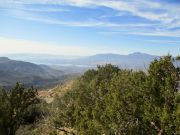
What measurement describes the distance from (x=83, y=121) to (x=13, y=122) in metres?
16.3

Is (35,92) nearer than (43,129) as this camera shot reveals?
Yes

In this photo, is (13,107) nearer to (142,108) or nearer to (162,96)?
(142,108)

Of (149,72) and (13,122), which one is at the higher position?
(149,72)

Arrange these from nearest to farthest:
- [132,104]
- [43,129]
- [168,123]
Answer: [168,123], [132,104], [43,129]

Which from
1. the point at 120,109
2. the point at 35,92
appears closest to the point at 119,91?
the point at 120,109

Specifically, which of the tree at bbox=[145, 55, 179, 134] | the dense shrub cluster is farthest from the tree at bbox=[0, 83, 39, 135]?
the tree at bbox=[145, 55, 179, 134]

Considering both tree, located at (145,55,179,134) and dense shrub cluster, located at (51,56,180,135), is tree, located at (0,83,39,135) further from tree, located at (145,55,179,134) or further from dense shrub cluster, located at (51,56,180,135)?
tree, located at (145,55,179,134)

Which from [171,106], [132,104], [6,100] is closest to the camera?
[171,106]

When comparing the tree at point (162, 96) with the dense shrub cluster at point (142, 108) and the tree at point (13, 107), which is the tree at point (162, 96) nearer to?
the dense shrub cluster at point (142, 108)

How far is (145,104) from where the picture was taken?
145 feet

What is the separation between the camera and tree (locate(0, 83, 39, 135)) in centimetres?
5603

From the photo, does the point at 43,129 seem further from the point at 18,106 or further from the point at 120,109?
the point at 120,109

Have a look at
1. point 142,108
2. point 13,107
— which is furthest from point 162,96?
point 13,107

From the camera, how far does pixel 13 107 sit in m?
57.7
